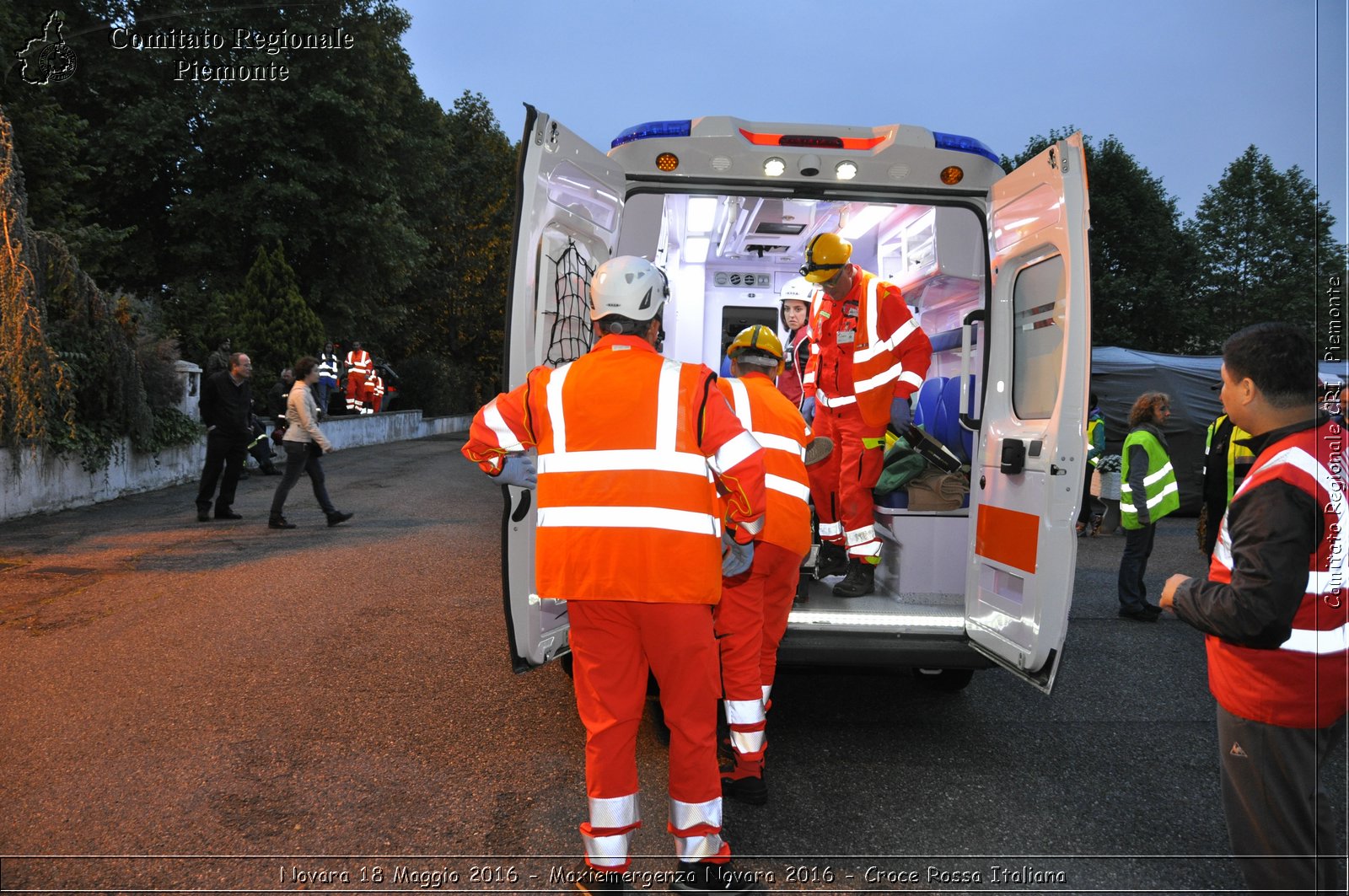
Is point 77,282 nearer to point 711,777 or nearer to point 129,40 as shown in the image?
point 711,777

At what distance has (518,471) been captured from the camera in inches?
134

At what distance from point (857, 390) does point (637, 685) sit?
111 inches

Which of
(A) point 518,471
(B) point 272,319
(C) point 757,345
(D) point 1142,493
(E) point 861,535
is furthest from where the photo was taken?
(B) point 272,319

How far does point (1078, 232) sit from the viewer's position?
3594 millimetres

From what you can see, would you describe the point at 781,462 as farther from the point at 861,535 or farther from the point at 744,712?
the point at 861,535

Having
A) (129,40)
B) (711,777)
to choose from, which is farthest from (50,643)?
(129,40)

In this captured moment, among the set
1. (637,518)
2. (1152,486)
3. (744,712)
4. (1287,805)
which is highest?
(1152,486)

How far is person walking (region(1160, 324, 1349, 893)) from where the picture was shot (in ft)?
7.35

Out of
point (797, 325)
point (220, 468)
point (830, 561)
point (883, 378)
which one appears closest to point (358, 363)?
point (220, 468)

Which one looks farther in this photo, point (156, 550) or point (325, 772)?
point (156, 550)

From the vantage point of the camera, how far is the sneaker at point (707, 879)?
2947 millimetres

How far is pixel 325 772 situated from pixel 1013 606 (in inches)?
116

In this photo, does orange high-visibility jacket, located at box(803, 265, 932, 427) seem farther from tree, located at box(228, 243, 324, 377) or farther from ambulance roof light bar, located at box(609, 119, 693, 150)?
tree, located at box(228, 243, 324, 377)

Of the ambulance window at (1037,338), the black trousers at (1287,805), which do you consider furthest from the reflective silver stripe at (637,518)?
the ambulance window at (1037,338)
